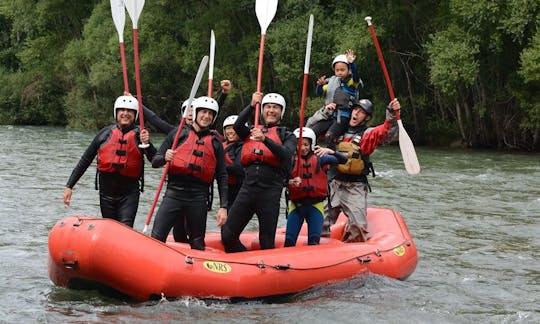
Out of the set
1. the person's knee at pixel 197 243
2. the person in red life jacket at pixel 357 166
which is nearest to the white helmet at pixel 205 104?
the person's knee at pixel 197 243

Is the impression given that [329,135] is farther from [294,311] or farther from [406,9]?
[406,9]

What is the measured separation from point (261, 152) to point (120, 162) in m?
1.15

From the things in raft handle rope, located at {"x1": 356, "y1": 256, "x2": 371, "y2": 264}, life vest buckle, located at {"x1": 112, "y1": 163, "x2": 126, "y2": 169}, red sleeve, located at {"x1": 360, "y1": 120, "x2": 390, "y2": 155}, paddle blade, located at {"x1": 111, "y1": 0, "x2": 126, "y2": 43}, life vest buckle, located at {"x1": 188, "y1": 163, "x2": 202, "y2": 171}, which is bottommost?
raft handle rope, located at {"x1": 356, "y1": 256, "x2": 371, "y2": 264}

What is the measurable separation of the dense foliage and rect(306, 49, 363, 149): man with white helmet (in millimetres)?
13495

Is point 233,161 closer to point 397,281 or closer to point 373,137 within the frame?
point 373,137

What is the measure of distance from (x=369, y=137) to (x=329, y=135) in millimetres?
400

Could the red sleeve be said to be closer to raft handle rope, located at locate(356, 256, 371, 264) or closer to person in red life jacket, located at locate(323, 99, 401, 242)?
person in red life jacket, located at locate(323, 99, 401, 242)

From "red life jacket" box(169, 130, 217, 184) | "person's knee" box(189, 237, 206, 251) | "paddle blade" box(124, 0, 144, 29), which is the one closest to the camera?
"red life jacket" box(169, 130, 217, 184)

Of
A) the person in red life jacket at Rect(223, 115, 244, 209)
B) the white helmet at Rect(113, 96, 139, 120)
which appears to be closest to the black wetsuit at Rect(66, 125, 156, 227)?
the white helmet at Rect(113, 96, 139, 120)

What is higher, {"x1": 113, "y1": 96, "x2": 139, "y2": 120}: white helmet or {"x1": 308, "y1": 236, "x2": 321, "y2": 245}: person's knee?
{"x1": 113, "y1": 96, "x2": 139, "y2": 120}: white helmet

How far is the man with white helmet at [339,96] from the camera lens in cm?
794

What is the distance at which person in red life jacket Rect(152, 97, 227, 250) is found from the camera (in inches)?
260

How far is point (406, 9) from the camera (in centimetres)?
2564

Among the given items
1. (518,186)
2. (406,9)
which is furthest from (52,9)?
(518,186)
